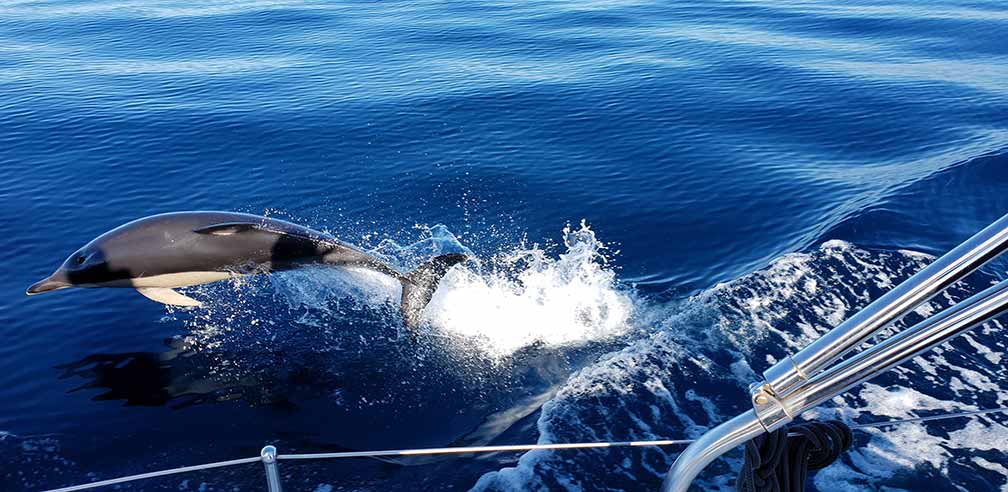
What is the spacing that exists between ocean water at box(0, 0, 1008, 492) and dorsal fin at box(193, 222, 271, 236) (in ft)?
2.75

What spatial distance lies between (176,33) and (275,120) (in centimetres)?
1253

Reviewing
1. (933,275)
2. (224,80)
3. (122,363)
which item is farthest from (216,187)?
(933,275)

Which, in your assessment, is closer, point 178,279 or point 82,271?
point 82,271

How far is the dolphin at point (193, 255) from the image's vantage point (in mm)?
8344

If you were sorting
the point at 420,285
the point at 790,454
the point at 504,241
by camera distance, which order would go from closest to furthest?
the point at 790,454, the point at 420,285, the point at 504,241

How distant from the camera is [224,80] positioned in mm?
21000

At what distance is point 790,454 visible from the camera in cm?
337

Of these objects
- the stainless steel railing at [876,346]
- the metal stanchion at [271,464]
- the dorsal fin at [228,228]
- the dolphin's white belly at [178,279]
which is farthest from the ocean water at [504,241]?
the stainless steel railing at [876,346]

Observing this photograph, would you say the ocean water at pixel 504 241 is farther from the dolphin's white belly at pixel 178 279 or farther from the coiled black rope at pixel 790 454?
the coiled black rope at pixel 790 454

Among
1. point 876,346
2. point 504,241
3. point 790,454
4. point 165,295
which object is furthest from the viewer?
point 504,241

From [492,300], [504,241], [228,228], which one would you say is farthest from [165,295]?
[504,241]

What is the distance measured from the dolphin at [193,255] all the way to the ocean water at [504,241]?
44 centimetres

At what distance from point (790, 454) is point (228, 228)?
6.37m

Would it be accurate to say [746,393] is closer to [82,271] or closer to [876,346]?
[876,346]
